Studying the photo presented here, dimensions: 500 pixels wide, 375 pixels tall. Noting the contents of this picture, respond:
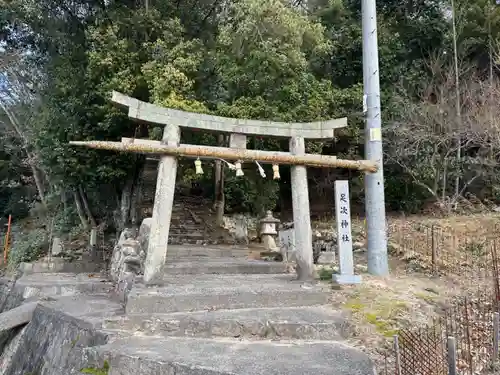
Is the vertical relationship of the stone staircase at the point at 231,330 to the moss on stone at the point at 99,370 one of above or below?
above

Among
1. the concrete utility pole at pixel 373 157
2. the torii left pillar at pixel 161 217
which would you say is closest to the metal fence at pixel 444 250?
the concrete utility pole at pixel 373 157

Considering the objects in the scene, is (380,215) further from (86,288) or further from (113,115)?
(113,115)

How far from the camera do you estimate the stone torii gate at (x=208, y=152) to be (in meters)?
7.08

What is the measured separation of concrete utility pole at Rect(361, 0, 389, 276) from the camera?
347 inches

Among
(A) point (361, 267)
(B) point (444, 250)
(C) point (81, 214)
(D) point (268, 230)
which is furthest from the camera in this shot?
(C) point (81, 214)

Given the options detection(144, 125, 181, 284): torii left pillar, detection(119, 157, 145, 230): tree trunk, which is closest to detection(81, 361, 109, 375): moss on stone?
detection(144, 125, 181, 284): torii left pillar

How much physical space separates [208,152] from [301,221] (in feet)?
6.93

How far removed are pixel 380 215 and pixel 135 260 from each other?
5.14m

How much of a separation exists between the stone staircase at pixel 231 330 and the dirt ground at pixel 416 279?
42cm

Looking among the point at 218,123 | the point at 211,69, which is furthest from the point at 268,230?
the point at 218,123

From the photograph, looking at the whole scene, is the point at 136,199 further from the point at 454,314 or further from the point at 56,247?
the point at 454,314

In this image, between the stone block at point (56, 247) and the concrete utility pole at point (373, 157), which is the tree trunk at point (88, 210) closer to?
the stone block at point (56, 247)

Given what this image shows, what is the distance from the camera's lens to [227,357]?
4801mm

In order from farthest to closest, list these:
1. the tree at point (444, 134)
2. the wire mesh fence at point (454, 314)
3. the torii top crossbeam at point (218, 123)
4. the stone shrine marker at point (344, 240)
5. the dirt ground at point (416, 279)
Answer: the tree at point (444, 134) < the stone shrine marker at point (344, 240) < the torii top crossbeam at point (218, 123) < the dirt ground at point (416, 279) < the wire mesh fence at point (454, 314)
